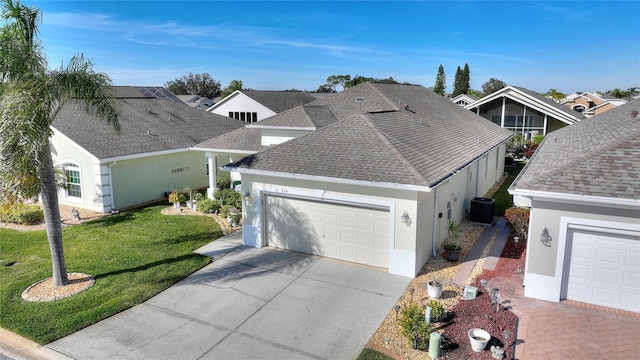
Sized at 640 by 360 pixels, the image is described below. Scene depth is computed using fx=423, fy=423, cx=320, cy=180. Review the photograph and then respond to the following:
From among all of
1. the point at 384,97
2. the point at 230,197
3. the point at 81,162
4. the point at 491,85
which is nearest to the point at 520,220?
the point at 384,97

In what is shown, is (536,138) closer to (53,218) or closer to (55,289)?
(53,218)

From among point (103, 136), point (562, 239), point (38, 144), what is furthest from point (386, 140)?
point (103, 136)

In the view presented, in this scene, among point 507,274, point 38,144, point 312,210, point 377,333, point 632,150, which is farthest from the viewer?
point 312,210

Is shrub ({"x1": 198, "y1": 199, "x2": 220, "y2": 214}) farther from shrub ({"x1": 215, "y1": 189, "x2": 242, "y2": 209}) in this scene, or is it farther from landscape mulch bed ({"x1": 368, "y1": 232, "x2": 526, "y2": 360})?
landscape mulch bed ({"x1": 368, "y1": 232, "x2": 526, "y2": 360})

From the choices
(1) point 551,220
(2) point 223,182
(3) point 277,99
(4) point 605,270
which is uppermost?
(3) point 277,99

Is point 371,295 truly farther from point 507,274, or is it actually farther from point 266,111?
point 266,111
